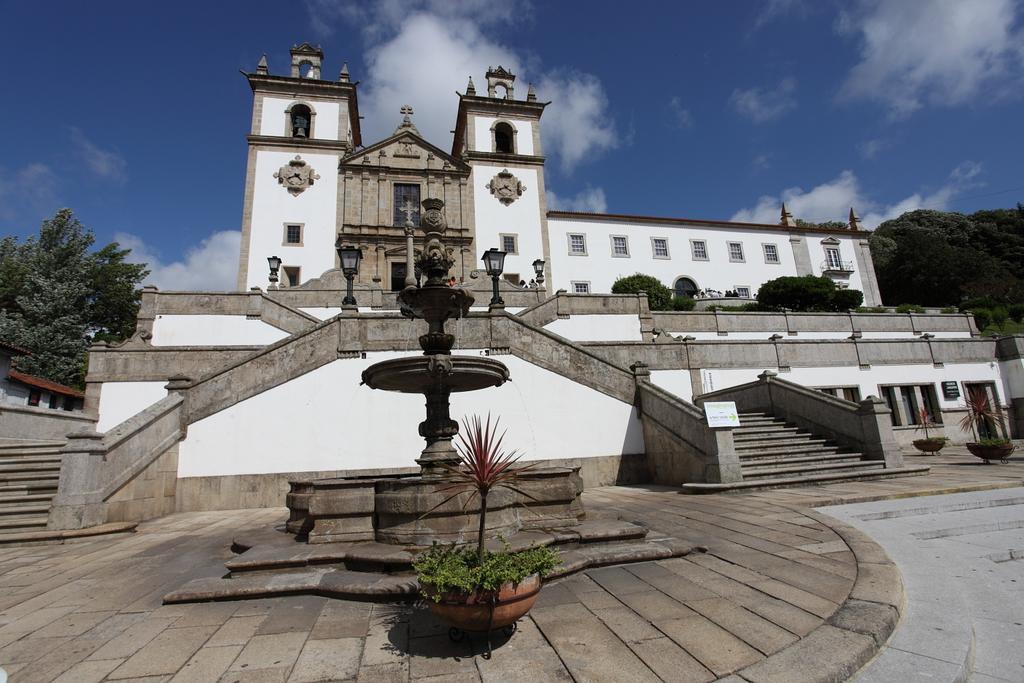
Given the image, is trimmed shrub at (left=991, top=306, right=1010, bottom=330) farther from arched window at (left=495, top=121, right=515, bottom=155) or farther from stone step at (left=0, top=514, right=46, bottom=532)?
stone step at (left=0, top=514, right=46, bottom=532)

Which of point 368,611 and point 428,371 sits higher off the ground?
point 428,371

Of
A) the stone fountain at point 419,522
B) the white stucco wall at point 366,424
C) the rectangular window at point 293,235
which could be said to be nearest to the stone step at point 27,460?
the white stucco wall at point 366,424

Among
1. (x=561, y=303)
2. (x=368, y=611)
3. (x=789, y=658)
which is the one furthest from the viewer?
(x=561, y=303)

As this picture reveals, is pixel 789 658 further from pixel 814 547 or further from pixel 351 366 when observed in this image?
pixel 351 366

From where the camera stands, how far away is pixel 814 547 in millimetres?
5465

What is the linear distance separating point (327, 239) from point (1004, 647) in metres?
32.9

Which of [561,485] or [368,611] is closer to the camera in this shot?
[368,611]

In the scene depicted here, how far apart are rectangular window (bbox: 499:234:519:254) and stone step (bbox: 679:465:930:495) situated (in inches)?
1003

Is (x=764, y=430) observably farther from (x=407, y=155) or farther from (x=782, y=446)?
(x=407, y=155)

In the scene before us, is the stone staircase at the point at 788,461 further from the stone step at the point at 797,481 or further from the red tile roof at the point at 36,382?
the red tile roof at the point at 36,382

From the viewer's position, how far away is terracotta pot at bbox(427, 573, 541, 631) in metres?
3.16

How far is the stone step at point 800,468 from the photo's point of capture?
1061cm

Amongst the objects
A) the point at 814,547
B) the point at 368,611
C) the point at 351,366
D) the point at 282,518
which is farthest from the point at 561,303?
the point at 368,611

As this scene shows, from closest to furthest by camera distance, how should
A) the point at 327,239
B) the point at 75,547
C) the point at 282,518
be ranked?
the point at 75,547 < the point at 282,518 < the point at 327,239
